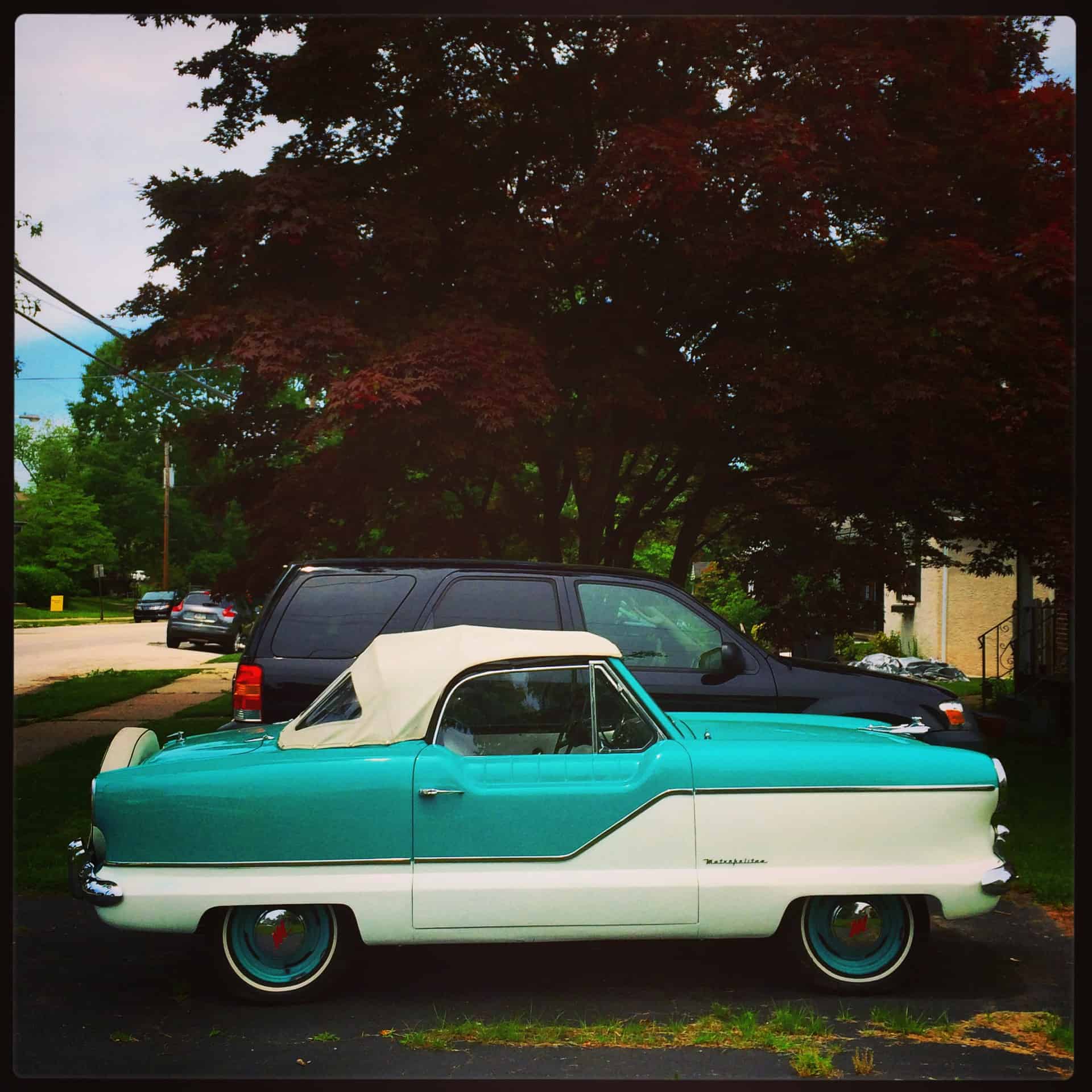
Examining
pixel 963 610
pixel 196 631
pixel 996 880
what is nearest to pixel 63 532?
pixel 196 631

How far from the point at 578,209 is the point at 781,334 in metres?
2.17

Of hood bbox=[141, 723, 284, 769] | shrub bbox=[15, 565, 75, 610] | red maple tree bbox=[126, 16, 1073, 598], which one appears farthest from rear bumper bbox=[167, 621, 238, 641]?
hood bbox=[141, 723, 284, 769]

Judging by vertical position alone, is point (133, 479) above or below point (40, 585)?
above

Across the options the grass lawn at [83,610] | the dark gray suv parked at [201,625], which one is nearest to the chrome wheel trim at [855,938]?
the dark gray suv parked at [201,625]

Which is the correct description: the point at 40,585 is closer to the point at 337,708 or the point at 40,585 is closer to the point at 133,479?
the point at 133,479

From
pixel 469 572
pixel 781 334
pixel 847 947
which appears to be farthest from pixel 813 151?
pixel 847 947

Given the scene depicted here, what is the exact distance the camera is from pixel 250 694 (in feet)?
22.8

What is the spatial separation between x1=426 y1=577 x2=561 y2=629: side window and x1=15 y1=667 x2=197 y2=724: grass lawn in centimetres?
996

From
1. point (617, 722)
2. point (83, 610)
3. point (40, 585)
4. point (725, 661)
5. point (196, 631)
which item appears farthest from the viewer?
point (83, 610)

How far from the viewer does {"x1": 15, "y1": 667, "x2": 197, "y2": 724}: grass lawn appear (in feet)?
54.1

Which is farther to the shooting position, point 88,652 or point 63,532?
point 63,532

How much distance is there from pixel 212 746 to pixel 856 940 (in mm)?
2888

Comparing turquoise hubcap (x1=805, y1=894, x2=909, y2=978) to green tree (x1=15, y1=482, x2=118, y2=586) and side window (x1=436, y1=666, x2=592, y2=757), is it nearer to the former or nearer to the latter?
side window (x1=436, y1=666, x2=592, y2=757)

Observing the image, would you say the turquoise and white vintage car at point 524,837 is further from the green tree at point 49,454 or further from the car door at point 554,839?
the green tree at point 49,454
